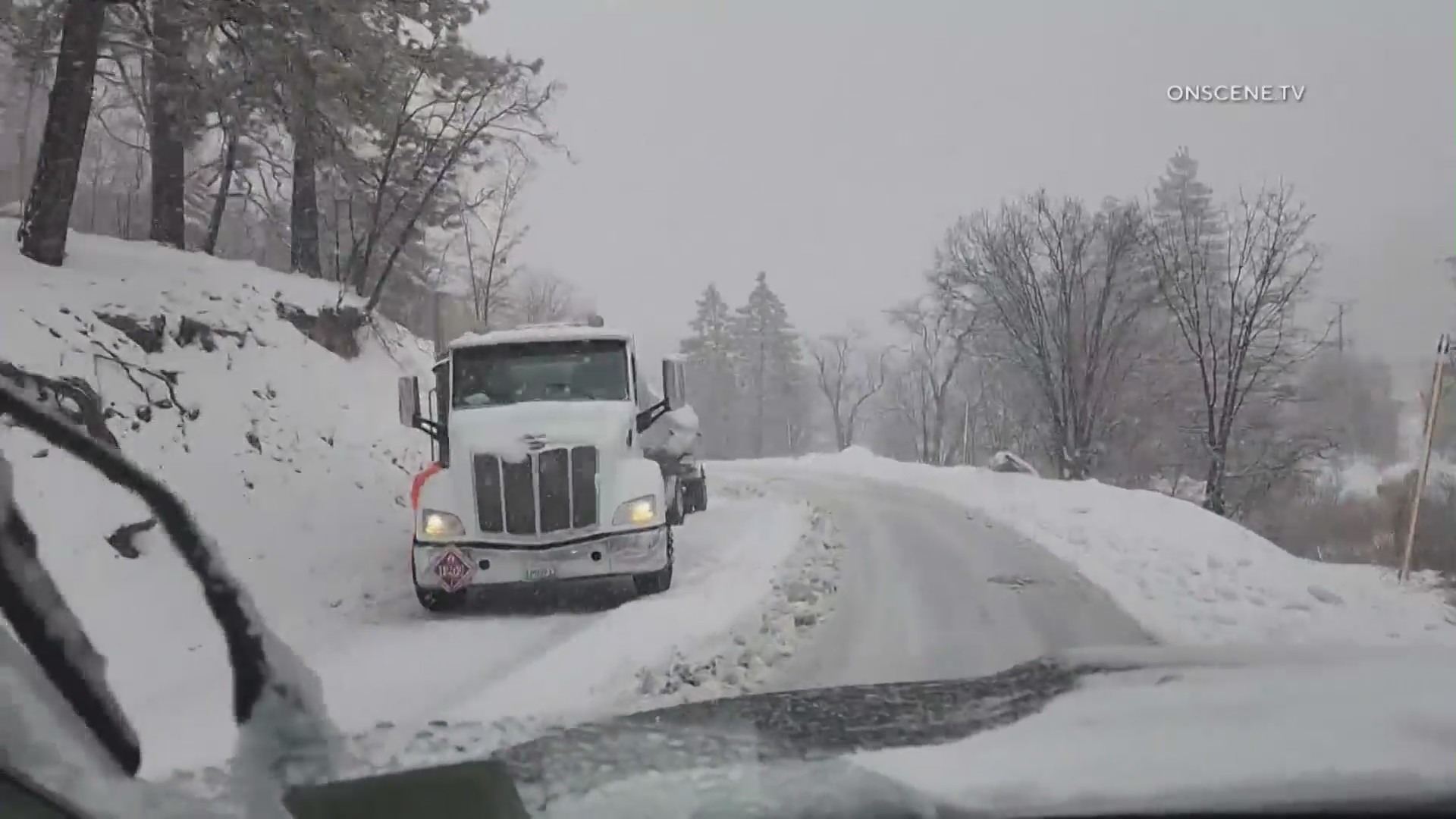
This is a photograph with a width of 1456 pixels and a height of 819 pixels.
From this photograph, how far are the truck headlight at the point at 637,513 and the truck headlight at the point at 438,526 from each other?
0.78 metres

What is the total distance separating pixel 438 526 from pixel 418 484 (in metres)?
0.31

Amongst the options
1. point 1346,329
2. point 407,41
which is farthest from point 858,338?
point 407,41

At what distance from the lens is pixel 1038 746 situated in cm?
215

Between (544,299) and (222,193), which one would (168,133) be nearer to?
(222,193)

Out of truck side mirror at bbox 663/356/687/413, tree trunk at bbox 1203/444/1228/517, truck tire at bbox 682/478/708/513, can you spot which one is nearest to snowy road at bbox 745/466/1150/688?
truck tire at bbox 682/478/708/513

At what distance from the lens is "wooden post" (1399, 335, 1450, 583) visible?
417 cm

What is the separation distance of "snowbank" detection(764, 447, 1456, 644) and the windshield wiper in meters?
3.12

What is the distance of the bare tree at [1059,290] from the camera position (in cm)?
554

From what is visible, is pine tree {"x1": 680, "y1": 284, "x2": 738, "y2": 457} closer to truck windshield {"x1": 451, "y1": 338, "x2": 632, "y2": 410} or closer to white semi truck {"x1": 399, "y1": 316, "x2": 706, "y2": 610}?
white semi truck {"x1": 399, "y1": 316, "x2": 706, "y2": 610}

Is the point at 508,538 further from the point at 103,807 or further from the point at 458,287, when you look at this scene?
the point at 103,807

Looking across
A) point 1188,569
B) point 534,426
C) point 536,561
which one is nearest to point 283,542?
point 536,561

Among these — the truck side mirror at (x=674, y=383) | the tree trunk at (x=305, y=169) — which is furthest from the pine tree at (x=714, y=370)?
the tree trunk at (x=305, y=169)

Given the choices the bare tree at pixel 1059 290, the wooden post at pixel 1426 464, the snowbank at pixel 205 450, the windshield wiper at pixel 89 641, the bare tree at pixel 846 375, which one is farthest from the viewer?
the bare tree at pixel 1059 290

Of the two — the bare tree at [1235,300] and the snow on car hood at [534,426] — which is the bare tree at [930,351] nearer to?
the bare tree at [1235,300]
